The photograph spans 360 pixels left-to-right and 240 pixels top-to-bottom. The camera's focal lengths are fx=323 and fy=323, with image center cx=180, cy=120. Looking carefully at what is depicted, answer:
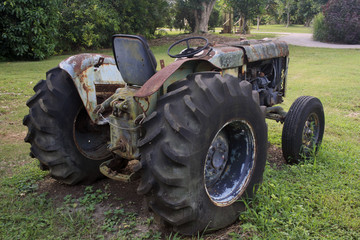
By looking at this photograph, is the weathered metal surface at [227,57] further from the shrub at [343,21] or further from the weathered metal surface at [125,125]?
the shrub at [343,21]

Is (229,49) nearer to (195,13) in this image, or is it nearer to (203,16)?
(203,16)

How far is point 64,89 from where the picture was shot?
335cm

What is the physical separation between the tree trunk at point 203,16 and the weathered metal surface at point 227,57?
2003cm

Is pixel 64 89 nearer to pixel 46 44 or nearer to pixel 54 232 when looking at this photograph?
pixel 54 232

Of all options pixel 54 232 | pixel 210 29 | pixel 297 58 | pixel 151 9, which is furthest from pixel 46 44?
pixel 210 29

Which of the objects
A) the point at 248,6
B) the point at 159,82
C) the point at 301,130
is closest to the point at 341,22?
the point at 248,6

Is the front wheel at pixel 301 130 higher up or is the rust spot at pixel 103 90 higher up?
the rust spot at pixel 103 90

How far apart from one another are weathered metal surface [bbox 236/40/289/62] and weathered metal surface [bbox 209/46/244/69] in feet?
0.54

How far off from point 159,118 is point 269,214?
4.86 ft

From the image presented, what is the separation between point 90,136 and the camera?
150 inches

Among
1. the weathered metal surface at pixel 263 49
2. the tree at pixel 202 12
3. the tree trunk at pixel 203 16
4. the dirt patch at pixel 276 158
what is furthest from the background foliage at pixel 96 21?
the dirt patch at pixel 276 158

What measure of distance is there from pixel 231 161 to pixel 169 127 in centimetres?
106

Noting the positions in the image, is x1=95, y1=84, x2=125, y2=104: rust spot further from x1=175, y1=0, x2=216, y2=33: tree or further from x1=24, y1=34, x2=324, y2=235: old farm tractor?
x1=175, y1=0, x2=216, y2=33: tree

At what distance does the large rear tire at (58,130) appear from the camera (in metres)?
3.28
